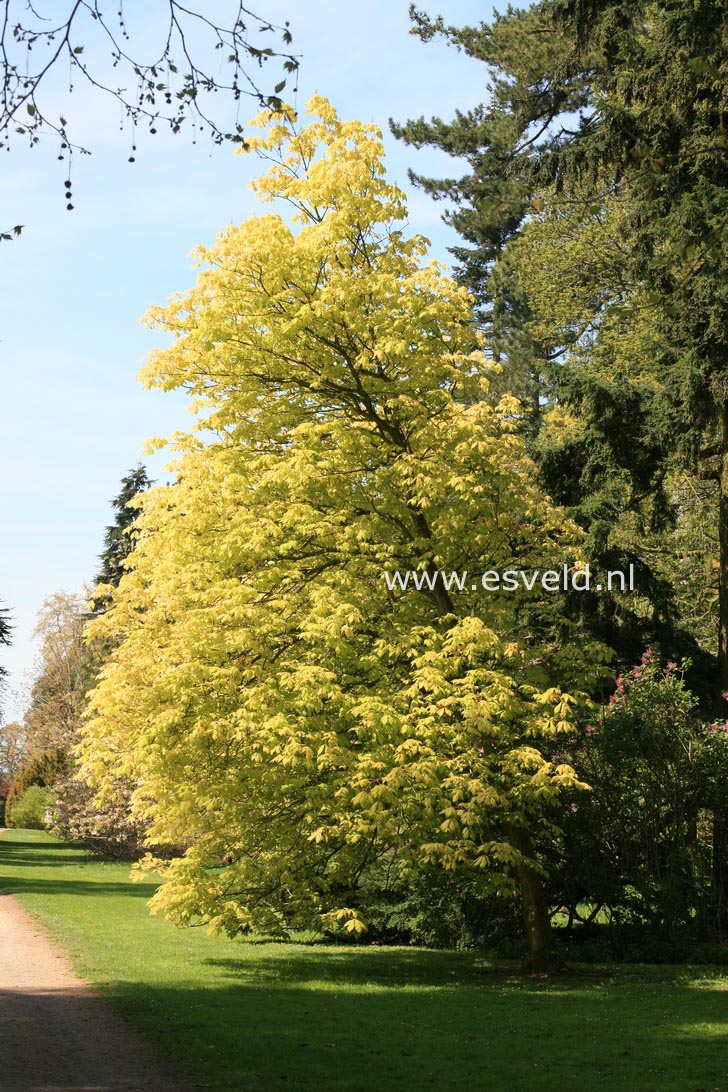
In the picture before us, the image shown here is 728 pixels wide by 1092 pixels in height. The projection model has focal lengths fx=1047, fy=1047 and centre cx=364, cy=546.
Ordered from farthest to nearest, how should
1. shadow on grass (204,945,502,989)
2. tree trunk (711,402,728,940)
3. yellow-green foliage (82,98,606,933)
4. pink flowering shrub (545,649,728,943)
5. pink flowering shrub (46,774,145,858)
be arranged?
pink flowering shrub (46,774,145,858), tree trunk (711,402,728,940), pink flowering shrub (545,649,728,943), shadow on grass (204,945,502,989), yellow-green foliage (82,98,606,933)

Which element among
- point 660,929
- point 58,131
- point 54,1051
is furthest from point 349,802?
point 58,131

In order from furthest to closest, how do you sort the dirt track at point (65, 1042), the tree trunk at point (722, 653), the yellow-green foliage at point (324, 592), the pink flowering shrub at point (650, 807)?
the tree trunk at point (722, 653), the pink flowering shrub at point (650, 807), the yellow-green foliage at point (324, 592), the dirt track at point (65, 1042)

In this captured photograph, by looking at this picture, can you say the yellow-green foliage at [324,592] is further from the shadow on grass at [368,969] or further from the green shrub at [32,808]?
the green shrub at [32,808]

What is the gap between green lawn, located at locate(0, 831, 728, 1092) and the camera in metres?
7.85

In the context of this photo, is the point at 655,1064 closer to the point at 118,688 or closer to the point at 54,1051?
the point at 54,1051

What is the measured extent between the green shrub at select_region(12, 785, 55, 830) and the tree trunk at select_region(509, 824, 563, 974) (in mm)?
31334

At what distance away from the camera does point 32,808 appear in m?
44.6

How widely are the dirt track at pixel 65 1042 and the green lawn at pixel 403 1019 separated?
26 cm

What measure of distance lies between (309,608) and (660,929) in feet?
21.5

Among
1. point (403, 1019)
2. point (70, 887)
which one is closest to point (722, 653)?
point (403, 1019)

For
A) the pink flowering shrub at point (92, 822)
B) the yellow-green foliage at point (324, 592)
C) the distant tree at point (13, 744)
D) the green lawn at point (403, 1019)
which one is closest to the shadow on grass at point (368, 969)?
the green lawn at point (403, 1019)

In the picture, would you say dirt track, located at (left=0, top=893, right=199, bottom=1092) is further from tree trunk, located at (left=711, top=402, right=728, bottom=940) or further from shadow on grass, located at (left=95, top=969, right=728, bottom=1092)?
tree trunk, located at (left=711, top=402, right=728, bottom=940)

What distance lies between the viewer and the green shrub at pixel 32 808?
142ft

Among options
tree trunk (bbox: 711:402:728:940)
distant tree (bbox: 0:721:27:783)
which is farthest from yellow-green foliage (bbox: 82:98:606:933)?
distant tree (bbox: 0:721:27:783)
